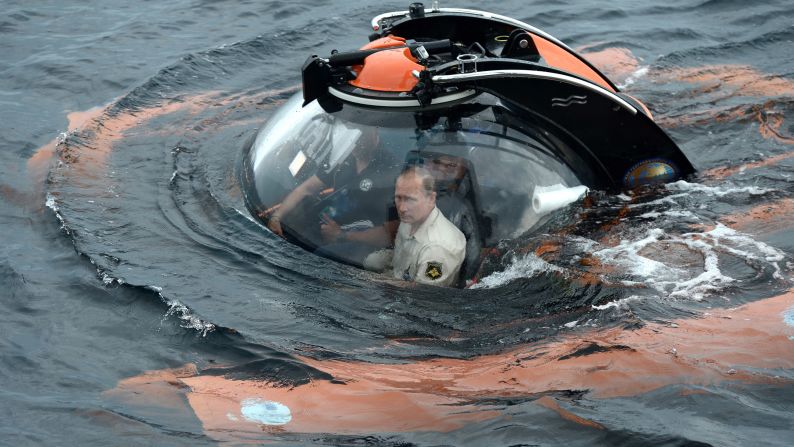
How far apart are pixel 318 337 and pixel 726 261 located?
2.12 meters

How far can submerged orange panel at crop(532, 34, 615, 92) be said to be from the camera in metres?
5.46

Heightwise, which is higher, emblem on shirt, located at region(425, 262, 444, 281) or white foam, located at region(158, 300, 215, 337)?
emblem on shirt, located at region(425, 262, 444, 281)

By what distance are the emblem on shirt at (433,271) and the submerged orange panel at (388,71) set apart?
2.91ft

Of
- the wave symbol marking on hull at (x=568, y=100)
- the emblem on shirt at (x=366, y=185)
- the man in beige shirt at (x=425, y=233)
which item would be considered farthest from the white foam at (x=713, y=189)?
the emblem on shirt at (x=366, y=185)

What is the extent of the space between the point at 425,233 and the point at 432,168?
1.06ft

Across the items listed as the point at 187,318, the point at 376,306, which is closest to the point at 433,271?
the point at 376,306

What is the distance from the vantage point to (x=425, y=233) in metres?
4.73

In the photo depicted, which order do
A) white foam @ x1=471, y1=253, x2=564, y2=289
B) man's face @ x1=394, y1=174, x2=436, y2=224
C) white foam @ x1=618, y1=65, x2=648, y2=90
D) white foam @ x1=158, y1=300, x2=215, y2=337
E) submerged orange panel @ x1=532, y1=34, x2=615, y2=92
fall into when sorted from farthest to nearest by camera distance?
1. white foam @ x1=618, y1=65, x2=648, y2=90
2. submerged orange panel @ x1=532, y1=34, x2=615, y2=92
3. white foam @ x1=471, y1=253, x2=564, y2=289
4. man's face @ x1=394, y1=174, x2=436, y2=224
5. white foam @ x1=158, y1=300, x2=215, y2=337

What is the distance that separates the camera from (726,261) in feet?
16.1

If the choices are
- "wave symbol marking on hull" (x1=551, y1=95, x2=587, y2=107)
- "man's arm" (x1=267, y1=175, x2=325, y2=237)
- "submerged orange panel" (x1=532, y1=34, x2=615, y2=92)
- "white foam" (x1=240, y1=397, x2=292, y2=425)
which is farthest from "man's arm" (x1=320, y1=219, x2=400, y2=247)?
"submerged orange panel" (x1=532, y1=34, x2=615, y2=92)

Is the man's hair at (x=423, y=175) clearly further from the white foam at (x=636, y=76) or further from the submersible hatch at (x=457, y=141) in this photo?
the white foam at (x=636, y=76)

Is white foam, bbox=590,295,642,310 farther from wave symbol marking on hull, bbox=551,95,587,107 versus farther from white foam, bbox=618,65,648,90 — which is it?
white foam, bbox=618,65,648,90

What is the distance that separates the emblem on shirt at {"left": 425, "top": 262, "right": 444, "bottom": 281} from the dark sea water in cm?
7

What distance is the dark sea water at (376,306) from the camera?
376 centimetres
